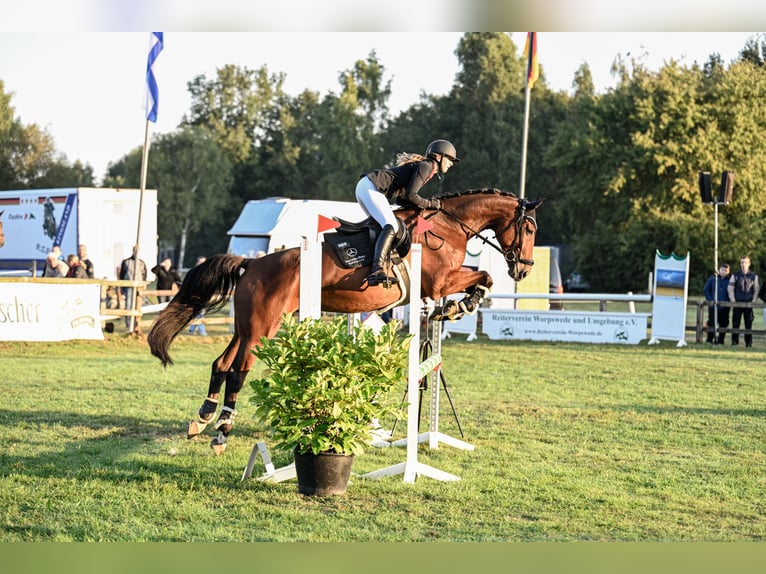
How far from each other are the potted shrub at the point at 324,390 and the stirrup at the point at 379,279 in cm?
120

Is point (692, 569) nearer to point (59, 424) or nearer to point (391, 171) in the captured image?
point (391, 171)

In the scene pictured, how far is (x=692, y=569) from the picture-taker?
3037mm

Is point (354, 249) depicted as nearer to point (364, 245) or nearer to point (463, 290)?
point (364, 245)

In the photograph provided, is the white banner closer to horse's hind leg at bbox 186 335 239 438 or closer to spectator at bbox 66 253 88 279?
spectator at bbox 66 253 88 279

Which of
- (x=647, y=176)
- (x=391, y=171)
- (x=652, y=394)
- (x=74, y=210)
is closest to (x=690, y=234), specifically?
(x=647, y=176)

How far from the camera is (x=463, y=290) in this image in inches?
301

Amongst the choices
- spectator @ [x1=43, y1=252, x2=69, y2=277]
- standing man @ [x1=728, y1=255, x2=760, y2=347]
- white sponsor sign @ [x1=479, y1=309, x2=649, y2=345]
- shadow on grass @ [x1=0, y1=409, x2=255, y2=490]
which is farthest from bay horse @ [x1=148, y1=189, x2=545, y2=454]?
standing man @ [x1=728, y1=255, x2=760, y2=347]

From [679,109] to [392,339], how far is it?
34768mm

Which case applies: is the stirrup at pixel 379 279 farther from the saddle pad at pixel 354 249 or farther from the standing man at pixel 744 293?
the standing man at pixel 744 293

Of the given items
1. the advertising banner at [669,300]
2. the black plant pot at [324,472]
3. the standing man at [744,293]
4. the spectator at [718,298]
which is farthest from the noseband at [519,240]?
the standing man at [744,293]

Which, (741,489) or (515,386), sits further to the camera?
(515,386)

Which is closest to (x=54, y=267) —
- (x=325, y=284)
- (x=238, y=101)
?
(x=325, y=284)

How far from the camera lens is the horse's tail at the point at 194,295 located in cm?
712

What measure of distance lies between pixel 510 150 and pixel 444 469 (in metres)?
44.7
